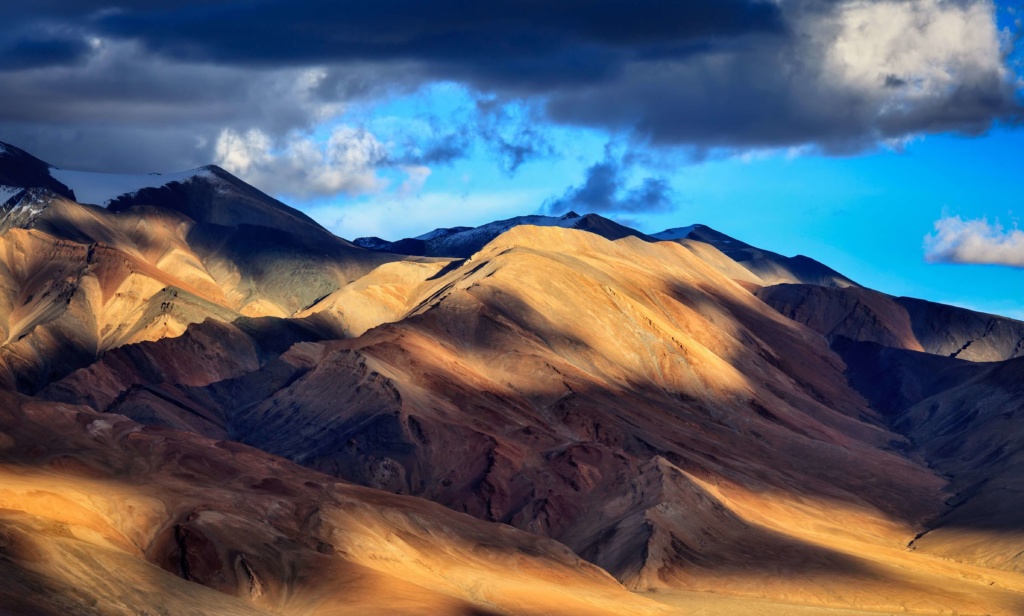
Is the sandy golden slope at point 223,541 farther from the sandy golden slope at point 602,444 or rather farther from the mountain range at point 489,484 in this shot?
the sandy golden slope at point 602,444

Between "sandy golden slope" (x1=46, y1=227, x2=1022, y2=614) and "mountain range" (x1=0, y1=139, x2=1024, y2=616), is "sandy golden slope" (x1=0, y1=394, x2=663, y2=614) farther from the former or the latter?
"sandy golden slope" (x1=46, y1=227, x2=1022, y2=614)

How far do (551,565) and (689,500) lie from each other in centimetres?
2405

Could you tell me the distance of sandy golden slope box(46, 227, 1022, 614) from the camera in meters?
118

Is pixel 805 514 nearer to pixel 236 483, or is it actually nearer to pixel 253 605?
pixel 236 483

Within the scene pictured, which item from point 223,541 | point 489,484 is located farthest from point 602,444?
point 223,541

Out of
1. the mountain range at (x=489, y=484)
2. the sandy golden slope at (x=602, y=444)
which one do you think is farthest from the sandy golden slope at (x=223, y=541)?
the sandy golden slope at (x=602, y=444)

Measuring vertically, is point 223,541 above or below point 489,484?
below

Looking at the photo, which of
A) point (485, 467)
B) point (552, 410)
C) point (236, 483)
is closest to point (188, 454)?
point (236, 483)

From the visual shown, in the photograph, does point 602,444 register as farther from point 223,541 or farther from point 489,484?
point 223,541

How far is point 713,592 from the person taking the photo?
112 meters

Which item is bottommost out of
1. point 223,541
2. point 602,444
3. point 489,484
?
point 223,541

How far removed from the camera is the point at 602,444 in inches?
5576

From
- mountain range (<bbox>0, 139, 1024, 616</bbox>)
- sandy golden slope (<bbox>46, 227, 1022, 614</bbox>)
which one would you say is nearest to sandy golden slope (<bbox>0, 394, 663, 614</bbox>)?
mountain range (<bbox>0, 139, 1024, 616</bbox>)

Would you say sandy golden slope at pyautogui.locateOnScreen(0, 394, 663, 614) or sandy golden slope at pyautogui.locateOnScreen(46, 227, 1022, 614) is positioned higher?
sandy golden slope at pyautogui.locateOnScreen(46, 227, 1022, 614)
